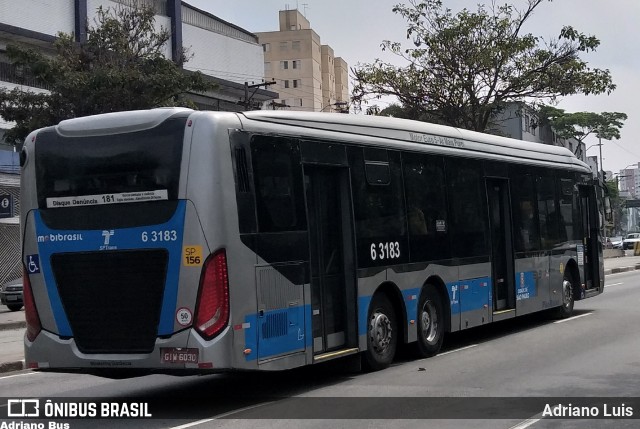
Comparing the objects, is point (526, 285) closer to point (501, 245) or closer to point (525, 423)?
point (501, 245)

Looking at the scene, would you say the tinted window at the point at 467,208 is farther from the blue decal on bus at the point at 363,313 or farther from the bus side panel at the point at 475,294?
the blue decal on bus at the point at 363,313

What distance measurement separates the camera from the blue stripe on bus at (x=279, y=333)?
358 inches

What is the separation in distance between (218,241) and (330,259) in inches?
92.1

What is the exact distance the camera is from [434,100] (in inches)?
1259

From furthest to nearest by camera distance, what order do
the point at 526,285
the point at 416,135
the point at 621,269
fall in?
the point at 621,269
the point at 526,285
the point at 416,135

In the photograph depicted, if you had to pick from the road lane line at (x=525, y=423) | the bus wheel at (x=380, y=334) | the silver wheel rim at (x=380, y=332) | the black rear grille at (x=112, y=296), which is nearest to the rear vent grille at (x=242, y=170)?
the black rear grille at (x=112, y=296)

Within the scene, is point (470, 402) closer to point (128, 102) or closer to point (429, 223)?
point (429, 223)

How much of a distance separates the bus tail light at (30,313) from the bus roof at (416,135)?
3136 mm

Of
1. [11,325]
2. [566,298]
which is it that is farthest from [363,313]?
[11,325]

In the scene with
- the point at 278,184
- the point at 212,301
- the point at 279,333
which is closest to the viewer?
the point at 212,301

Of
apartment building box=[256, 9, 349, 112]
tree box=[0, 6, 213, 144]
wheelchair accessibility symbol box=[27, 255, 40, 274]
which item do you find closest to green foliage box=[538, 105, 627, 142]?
apartment building box=[256, 9, 349, 112]

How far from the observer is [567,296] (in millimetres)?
18188

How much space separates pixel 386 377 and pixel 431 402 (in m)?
1.91

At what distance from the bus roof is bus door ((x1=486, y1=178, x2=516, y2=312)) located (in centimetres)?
59
